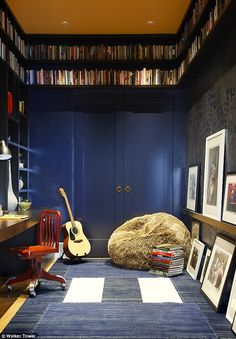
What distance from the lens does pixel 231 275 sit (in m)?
3.40

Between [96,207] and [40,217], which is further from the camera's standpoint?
[96,207]

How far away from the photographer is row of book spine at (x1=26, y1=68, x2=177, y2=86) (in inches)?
227

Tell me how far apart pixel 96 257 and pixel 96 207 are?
699 mm

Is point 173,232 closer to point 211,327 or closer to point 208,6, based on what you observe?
point 211,327

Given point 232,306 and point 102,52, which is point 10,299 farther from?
point 102,52

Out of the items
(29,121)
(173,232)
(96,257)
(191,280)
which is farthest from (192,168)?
(29,121)

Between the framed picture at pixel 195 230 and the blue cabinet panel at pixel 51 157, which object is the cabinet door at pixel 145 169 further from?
the blue cabinet panel at pixel 51 157

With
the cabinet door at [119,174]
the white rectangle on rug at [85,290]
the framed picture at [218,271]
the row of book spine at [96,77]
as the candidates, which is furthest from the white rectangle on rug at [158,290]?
the row of book spine at [96,77]

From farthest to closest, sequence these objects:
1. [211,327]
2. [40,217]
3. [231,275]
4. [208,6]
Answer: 1. [40,217]
2. [208,6]
3. [231,275]
4. [211,327]

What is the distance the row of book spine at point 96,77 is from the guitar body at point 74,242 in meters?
1.92

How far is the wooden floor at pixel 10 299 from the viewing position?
11.0 ft

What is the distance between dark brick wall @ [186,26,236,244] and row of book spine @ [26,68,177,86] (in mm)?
546

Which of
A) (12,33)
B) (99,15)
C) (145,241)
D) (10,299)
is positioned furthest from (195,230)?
(12,33)

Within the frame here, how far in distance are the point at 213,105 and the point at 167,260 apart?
176 centimetres
